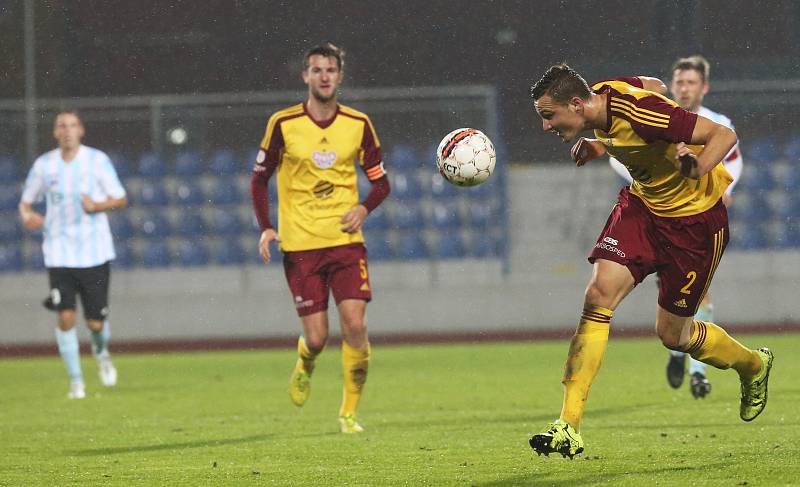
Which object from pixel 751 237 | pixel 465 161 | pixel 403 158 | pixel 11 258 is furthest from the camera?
pixel 403 158

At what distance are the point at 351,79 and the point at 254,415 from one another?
33.2 ft

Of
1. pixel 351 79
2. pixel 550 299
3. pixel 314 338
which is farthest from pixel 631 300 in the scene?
pixel 314 338

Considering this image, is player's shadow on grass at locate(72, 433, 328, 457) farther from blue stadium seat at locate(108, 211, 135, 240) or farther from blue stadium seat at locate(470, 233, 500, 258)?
blue stadium seat at locate(108, 211, 135, 240)

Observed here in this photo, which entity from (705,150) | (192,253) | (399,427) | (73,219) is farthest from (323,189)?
(192,253)

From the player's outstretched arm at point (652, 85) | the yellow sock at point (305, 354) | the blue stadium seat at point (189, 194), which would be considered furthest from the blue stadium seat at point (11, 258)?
the player's outstretched arm at point (652, 85)

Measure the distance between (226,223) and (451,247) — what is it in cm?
311

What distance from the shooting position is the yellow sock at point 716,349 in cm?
655

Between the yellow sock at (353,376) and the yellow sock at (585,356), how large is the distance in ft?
7.36

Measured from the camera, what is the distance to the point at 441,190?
18.7m

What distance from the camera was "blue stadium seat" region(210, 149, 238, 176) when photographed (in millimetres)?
18516

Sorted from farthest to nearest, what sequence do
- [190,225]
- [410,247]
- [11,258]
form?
[190,225] < [410,247] < [11,258]

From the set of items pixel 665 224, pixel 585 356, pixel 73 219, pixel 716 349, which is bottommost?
pixel 73 219

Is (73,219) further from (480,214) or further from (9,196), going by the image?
(480,214)

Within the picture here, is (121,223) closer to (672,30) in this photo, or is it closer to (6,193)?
(6,193)
